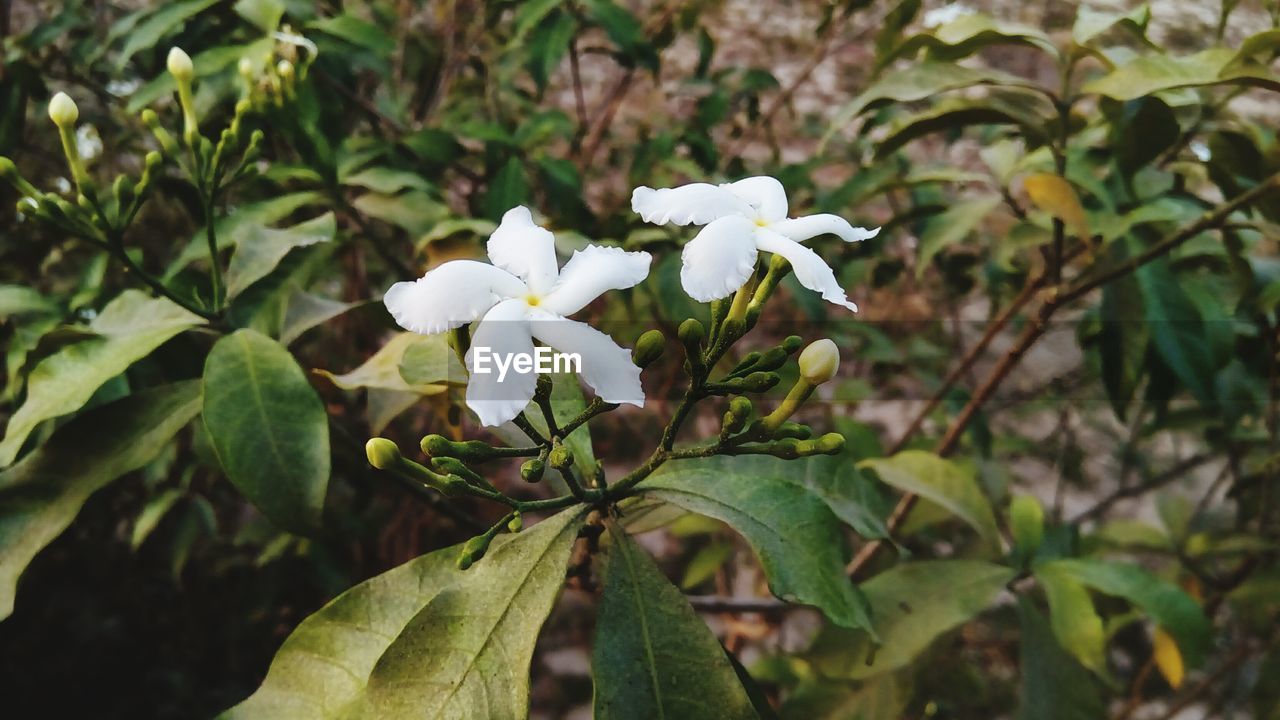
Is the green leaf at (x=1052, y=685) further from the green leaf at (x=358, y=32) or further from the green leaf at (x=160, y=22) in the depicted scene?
the green leaf at (x=160, y=22)

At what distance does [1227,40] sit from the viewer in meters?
2.88

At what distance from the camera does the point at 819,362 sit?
2.26ft

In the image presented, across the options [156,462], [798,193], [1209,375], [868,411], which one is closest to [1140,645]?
[868,411]

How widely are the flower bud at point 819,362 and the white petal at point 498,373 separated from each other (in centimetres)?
25

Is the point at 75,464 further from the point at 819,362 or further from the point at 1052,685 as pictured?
the point at 1052,685

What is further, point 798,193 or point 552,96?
point 552,96

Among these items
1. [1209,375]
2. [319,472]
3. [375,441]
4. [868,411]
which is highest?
[375,441]

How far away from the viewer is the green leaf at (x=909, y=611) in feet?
3.44

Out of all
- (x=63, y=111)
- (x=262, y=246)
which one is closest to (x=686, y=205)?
(x=262, y=246)

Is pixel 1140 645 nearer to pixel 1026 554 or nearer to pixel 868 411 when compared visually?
pixel 868 411

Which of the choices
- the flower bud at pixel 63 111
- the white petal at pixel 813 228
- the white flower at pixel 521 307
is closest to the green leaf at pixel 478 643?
the white flower at pixel 521 307

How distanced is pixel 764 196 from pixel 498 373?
0.32 metres

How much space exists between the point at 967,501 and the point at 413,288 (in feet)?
2.90

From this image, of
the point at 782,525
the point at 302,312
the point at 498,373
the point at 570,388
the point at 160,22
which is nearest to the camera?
the point at 498,373
